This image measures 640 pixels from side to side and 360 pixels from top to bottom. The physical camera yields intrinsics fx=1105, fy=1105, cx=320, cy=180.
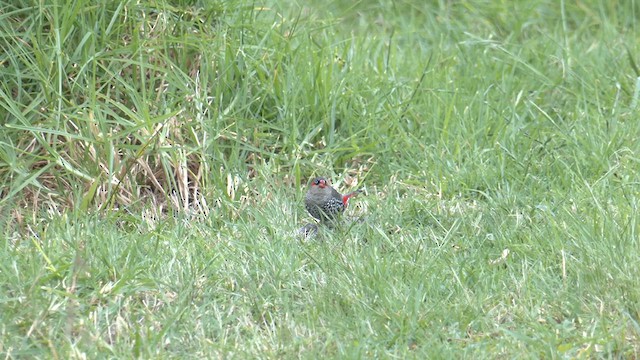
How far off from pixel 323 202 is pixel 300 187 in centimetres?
48

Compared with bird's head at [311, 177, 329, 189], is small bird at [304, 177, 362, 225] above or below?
below

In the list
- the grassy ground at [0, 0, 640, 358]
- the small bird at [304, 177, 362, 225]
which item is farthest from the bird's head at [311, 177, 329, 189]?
the grassy ground at [0, 0, 640, 358]

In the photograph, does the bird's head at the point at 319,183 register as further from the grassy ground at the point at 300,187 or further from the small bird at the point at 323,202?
the grassy ground at the point at 300,187

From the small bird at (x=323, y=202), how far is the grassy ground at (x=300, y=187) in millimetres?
104

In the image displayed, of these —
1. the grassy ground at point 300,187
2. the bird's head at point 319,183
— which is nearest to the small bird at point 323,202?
the bird's head at point 319,183

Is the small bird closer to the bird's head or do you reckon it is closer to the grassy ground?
the bird's head

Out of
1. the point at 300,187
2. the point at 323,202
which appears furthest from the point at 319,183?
the point at 300,187

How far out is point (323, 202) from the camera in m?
5.01

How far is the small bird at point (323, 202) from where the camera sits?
4.99m

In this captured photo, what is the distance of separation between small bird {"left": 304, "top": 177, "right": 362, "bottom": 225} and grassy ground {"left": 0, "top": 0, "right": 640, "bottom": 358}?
104 mm

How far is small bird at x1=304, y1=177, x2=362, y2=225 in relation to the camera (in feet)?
16.4

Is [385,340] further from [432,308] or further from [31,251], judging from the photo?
[31,251]

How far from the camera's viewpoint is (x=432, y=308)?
4.05m

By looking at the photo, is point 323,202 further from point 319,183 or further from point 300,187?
point 300,187
